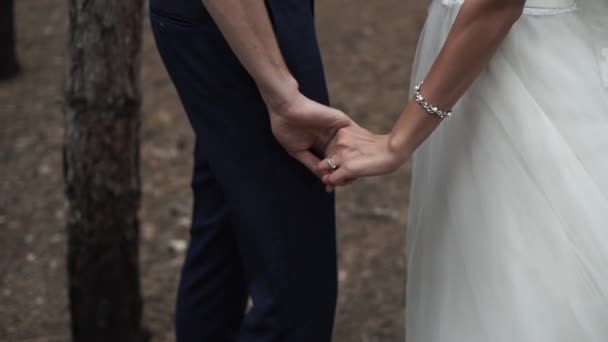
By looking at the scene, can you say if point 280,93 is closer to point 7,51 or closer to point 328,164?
point 328,164

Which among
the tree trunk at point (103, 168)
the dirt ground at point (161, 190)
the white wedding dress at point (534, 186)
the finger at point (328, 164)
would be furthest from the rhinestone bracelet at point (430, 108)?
the dirt ground at point (161, 190)

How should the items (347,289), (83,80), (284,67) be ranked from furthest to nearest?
(347,289) → (83,80) → (284,67)

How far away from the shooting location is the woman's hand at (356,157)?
1.77 m

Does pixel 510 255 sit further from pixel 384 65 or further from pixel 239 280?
pixel 384 65

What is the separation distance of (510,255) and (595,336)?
0.22 meters

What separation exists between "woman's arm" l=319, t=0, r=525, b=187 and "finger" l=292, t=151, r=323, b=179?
0.02 metres

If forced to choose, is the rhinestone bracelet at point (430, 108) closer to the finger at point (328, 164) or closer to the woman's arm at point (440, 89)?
the woman's arm at point (440, 89)

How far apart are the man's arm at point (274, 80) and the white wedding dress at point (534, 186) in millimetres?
293

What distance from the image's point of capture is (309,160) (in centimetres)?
184

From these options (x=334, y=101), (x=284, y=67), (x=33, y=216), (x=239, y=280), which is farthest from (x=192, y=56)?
(x=334, y=101)

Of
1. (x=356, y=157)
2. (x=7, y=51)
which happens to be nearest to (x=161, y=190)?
(x=7, y=51)

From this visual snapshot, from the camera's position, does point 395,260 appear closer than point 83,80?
No

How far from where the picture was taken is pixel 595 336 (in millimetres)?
1631

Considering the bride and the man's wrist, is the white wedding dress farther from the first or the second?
the man's wrist
